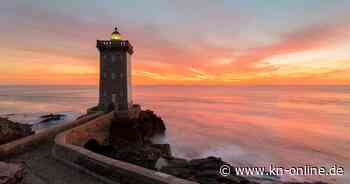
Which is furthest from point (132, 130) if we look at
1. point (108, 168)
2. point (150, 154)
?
point (108, 168)

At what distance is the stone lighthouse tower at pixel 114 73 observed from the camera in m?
19.5

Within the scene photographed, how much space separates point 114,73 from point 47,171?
550 inches

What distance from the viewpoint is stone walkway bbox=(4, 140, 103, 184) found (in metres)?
5.66

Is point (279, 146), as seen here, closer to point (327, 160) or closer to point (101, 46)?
point (327, 160)

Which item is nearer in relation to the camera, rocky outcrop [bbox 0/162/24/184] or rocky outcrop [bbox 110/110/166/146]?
rocky outcrop [bbox 0/162/24/184]

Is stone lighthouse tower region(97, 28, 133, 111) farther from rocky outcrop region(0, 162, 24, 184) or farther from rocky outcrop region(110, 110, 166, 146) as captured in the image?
rocky outcrop region(0, 162, 24, 184)

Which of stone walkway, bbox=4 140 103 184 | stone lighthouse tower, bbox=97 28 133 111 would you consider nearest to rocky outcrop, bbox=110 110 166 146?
stone lighthouse tower, bbox=97 28 133 111

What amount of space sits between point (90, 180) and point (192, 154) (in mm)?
14954

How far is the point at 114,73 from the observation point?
774 inches

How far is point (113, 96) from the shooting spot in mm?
19844

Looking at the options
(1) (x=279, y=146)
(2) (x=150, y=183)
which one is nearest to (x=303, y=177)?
(1) (x=279, y=146)

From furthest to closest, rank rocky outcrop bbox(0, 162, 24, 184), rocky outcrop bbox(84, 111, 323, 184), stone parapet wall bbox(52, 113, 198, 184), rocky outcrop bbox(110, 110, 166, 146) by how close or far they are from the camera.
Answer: rocky outcrop bbox(110, 110, 166, 146) < rocky outcrop bbox(84, 111, 323, 184) < stone parapet wall bbox(52, 113, 198, 184) < rocky outcrop bbox(0, 162, 24, 184)

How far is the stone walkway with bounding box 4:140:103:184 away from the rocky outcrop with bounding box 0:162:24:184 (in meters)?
2.79

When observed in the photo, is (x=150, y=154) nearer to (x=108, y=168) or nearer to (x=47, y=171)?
(x=47, y=171)
